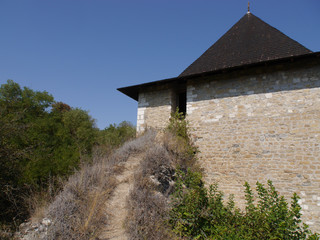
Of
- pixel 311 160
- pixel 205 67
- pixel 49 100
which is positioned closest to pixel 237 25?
pixel 205 67

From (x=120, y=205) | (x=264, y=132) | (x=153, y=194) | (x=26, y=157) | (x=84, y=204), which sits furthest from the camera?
(x=264, y=132)

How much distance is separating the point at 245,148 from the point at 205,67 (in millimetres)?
3201

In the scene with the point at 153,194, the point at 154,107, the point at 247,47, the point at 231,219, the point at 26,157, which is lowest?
the point at 231,219

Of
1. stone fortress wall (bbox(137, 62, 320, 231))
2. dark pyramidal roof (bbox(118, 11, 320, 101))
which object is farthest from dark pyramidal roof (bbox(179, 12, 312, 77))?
stone fortress wall (bbox(137, 62, 320, 231))

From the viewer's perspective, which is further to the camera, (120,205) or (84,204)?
(120,205)

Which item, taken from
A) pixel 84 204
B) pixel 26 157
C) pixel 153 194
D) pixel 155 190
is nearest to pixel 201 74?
pixel 155 190

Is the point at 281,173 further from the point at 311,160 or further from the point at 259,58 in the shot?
the point at 259,58

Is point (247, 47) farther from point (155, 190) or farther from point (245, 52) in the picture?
point (155, 190)

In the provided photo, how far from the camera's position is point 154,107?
8508 mm

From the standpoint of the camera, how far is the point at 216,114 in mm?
7199

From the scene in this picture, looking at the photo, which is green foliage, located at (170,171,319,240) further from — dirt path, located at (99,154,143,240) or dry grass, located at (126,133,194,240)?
dirt path, located at (99,154,143,240)

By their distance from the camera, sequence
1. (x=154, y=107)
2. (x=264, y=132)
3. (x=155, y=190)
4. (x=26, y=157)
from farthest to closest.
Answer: (x=154, y=107), (x=264, y=132), (x=26, y=157), (x=155, y=190)

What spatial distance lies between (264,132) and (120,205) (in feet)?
15.0

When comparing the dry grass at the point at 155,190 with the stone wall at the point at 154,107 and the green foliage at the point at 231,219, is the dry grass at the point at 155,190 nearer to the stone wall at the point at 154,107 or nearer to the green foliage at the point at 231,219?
the green foliage at the point at 231,219
